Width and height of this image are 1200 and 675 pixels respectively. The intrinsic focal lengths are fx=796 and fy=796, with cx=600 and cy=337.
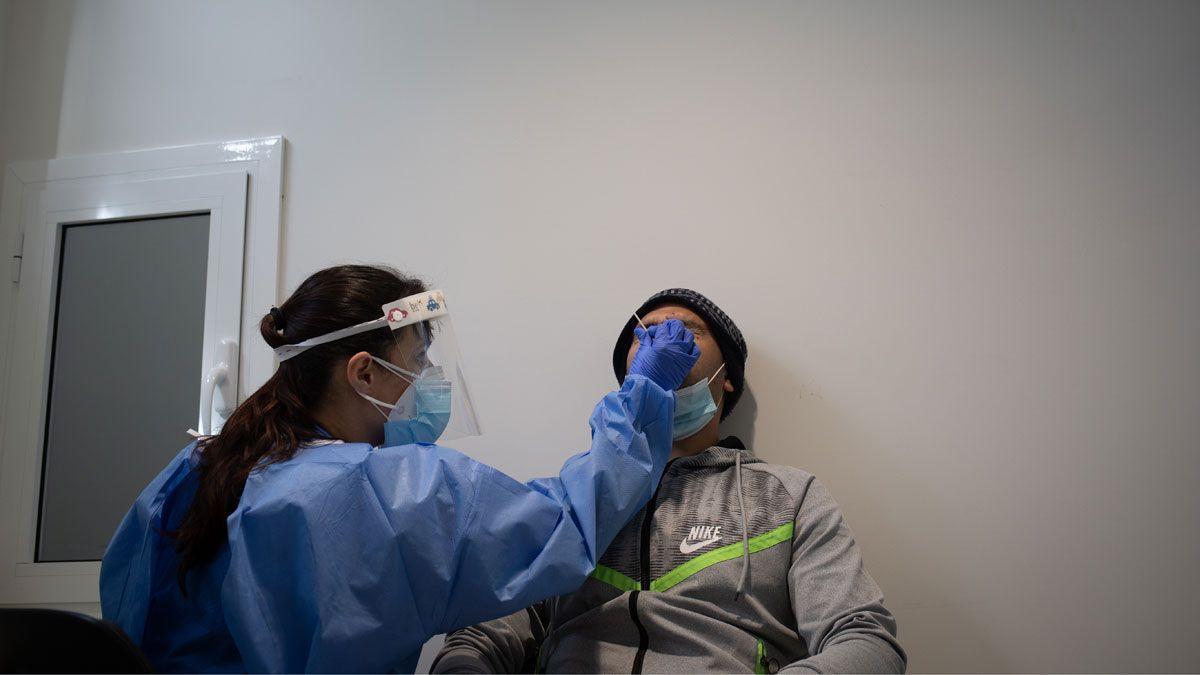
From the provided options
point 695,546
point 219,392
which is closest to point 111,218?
point 219,392

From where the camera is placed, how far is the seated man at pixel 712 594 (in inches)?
50.9

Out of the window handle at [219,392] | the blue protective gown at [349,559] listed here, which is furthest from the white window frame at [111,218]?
the blue protective gown at [349,559]

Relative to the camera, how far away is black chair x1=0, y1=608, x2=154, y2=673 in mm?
828

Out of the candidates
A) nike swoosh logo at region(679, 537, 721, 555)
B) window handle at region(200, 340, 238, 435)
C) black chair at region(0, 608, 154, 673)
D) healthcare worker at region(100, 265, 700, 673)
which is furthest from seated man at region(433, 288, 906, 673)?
window handle at region(200, 340, 238, 435)

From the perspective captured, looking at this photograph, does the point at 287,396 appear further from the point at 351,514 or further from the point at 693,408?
the point at 693,408

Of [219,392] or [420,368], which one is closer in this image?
[420,368]

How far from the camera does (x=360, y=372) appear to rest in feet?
4.50

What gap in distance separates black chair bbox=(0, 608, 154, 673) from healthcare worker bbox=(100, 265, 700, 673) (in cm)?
21

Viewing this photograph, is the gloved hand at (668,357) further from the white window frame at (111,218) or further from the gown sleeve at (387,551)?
the white window frame at (111,218)

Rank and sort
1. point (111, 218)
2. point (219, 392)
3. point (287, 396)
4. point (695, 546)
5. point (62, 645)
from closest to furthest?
1. point (62, 645)
2. point (287, 396)
3. point (695, 546)
4. point (219, 392)
5. point (111, 218)

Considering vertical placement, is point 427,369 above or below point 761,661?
above

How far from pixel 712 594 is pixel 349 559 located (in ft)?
2.07

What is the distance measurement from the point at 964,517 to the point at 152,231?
203 centimetres

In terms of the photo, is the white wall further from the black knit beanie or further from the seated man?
the seated man
